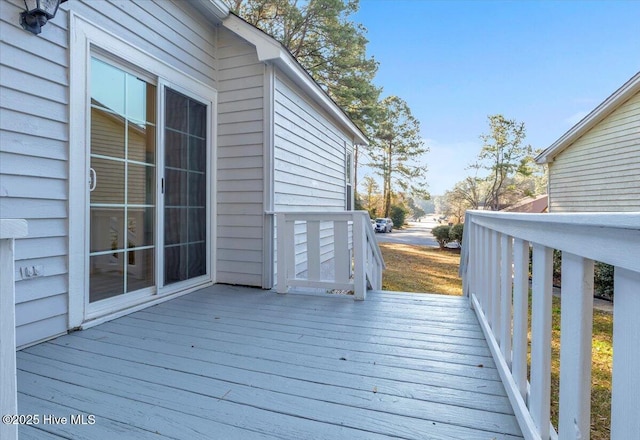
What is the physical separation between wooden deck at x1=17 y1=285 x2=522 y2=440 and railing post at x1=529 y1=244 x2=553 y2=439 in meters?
0.31

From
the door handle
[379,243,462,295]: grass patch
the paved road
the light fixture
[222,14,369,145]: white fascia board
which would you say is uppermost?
[222,14,369,145]: white fascia board

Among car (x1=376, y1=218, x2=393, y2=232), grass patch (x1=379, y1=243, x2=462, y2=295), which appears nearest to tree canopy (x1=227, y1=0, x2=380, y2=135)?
grass patch (x1=379, y1=243, x2=462, y2=295)

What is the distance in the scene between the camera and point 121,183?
2773 millimetres

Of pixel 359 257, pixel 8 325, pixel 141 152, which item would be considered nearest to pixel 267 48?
pixel 141 152

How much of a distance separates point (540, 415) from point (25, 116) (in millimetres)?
3150

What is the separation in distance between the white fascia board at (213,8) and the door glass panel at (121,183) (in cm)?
120

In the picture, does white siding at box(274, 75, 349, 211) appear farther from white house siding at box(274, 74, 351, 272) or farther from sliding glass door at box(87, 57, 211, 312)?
sliding glass door at box(87, 57, 211, 312)

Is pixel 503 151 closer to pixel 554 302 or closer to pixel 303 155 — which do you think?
pixel 554 302

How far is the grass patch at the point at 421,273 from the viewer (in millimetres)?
6543

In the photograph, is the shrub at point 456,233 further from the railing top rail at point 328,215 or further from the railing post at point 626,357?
the railing post at point 626,357

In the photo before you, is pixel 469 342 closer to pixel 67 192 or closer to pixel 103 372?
pixel 103 372

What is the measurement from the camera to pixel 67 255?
2.34 metres

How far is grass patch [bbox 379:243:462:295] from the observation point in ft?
21.5

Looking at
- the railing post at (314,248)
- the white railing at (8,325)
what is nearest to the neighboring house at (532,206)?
the railing post at (314,248)
